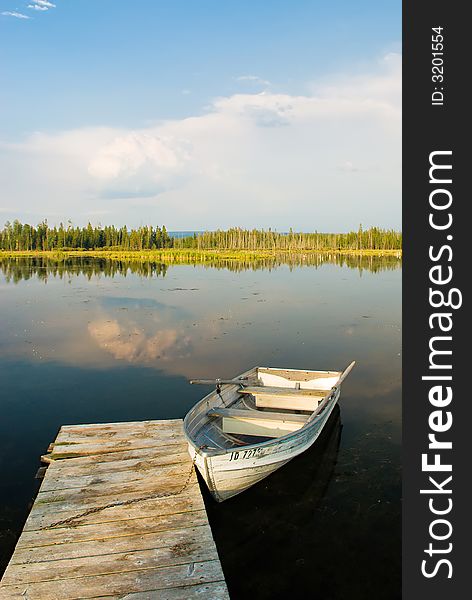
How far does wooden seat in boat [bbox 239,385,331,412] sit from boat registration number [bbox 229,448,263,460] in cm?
355

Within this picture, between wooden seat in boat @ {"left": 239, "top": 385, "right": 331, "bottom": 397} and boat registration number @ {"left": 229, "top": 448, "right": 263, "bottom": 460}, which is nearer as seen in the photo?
boat registration number @ {"left": 229, "top": 448, "right": 263, "bottom": 460}

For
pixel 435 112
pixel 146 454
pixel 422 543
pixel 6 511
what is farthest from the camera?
pixel 146 454

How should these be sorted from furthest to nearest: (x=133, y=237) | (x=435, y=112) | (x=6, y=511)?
(x=133, y=237) → (x=6, y=511) → (x=435, y=112)

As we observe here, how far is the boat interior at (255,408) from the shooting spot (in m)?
10.1

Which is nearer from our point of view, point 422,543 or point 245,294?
point 422,543

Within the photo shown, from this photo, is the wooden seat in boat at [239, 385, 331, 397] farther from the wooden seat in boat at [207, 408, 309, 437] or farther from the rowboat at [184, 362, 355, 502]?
the wooden seat in boat at [207, 408, 309, 437]

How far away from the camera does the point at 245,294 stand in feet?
124

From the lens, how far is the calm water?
299 inches

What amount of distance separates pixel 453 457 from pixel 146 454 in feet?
19.5

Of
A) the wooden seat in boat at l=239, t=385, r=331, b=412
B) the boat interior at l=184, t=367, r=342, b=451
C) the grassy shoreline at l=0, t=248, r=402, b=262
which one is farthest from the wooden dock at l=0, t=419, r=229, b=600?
the grassy shoreline at l=0, t=248, r=402, b=262

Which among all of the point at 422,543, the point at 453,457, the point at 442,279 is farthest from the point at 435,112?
the point at 422,543

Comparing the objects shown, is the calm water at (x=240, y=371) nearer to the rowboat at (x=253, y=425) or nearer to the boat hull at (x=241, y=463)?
the boat hull at (x=241, y=463)

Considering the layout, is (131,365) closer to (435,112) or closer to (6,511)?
(6,511)

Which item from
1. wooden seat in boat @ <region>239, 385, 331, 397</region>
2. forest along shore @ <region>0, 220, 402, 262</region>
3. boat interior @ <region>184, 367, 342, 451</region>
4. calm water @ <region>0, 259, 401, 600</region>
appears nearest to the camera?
calm water @ <region>0, 259, 401, 600</region>
